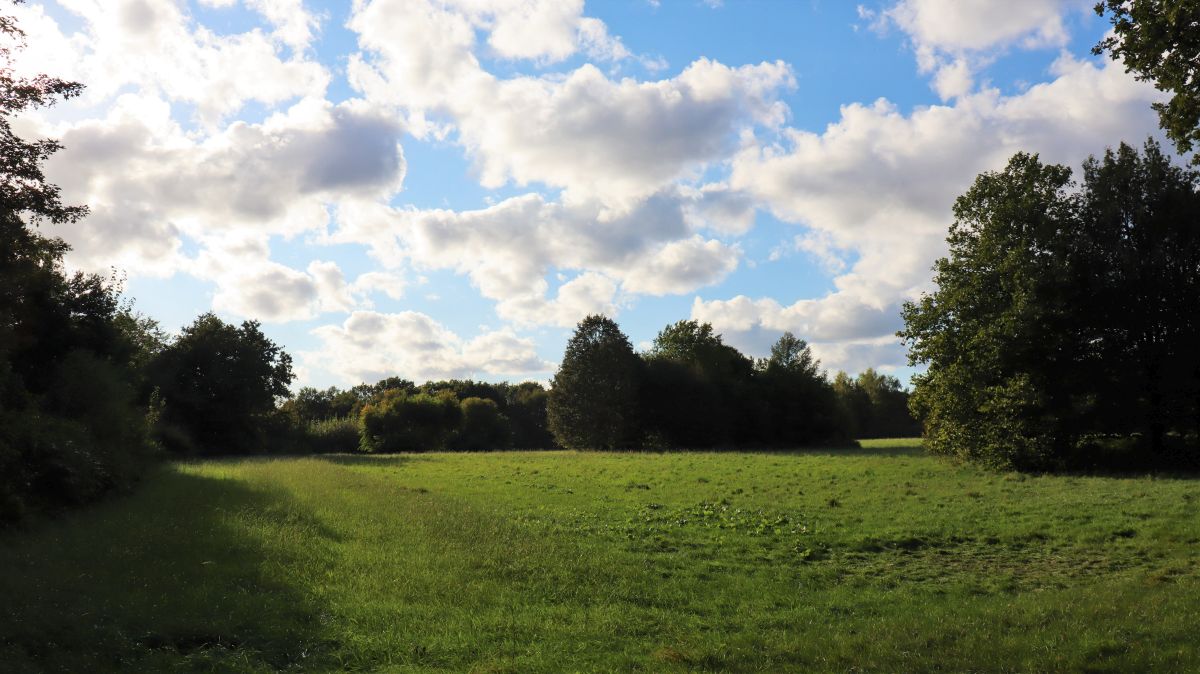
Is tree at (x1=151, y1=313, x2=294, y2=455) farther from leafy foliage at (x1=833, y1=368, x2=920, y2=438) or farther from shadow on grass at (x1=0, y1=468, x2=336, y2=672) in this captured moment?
leafy foliage at (x1=833, y1=368, x2=920, y2=438)

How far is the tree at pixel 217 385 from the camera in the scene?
6244 centimetres

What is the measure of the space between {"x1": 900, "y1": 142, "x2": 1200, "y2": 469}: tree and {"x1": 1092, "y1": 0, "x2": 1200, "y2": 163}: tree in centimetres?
2261

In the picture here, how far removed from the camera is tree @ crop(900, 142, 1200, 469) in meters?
37.4

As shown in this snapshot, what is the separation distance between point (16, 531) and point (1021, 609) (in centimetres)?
2223

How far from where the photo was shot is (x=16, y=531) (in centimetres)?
1808

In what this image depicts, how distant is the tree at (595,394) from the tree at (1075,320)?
37039mm

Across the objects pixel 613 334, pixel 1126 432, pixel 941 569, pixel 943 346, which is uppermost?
pixel 613 334

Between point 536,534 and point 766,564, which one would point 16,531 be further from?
point 766,564

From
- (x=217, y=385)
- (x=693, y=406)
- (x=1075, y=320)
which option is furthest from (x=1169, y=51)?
(x=217, y=385)

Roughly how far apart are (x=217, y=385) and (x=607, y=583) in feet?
197

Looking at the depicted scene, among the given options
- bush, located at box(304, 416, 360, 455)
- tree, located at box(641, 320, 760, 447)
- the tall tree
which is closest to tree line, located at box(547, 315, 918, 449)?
tree, located at box(641, 320, 760, 447)

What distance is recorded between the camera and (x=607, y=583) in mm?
14383

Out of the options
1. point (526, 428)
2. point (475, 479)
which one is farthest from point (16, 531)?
point (526, 428)

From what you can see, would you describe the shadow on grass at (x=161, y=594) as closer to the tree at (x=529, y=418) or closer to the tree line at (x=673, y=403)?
the tree line at (x=673, y=403)
